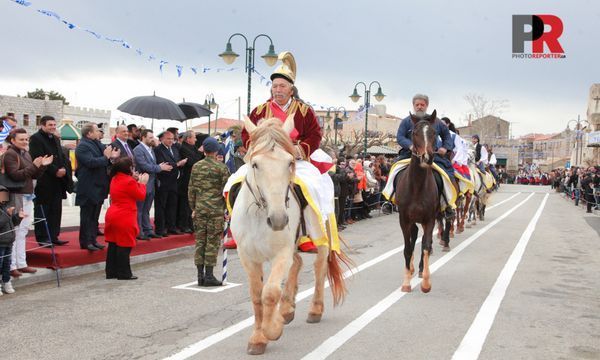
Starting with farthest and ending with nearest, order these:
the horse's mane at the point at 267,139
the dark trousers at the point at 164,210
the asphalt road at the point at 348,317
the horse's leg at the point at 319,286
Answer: the dark trousers at the point at 164,210, the horse's leg at the point at 319,286, the asphalt road at the point at 348,317, the horse's mane at the point at 267,139

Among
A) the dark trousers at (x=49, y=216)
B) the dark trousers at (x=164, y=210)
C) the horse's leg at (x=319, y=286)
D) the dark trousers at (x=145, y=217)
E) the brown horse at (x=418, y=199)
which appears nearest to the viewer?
the horse's leg at (x=319, y=286)

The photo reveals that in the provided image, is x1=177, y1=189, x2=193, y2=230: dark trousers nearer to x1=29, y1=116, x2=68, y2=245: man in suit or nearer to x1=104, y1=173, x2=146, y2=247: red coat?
x1=29, y1=116, x2=68, y2=245: man in suit

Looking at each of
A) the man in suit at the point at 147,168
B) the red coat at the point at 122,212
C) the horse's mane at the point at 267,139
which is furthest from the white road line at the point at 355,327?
the man in suit at the point at 147,168

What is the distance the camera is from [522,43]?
29.4 meters

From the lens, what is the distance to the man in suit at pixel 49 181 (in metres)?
9.88

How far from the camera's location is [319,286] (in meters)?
6.64

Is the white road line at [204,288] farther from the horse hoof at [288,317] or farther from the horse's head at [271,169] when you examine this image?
the horse's head at [271,169]

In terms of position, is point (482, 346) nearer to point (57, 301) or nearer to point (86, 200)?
point (57, 301)

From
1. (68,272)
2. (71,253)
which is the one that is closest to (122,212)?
(71,253)

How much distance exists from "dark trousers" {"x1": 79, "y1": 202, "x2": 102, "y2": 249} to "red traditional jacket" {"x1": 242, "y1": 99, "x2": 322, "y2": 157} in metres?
4.81

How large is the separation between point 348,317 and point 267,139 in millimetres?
2836

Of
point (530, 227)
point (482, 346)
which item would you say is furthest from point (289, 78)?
point (530, 227)

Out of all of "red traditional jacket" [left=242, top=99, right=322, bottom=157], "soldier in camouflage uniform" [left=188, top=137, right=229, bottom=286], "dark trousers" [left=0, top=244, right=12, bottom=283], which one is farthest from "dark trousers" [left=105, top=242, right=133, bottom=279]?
"red traditional jacket" [left=242, top=99, right=322, bottom=157]

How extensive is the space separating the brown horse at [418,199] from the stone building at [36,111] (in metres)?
62.4
